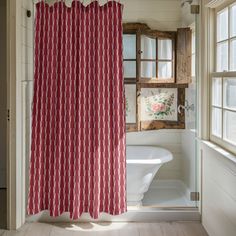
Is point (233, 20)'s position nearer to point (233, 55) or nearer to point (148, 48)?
point (233, 55)

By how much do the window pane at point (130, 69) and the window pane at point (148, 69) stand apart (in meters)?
0.10

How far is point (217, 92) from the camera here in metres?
3.58

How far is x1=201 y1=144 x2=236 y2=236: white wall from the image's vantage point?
2.82 meters

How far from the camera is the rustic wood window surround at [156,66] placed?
14.3 ft

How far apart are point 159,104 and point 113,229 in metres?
1.51

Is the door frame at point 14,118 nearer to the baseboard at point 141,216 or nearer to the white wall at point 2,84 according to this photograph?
the baseboard at point 141,216

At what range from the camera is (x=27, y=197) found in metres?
3.87

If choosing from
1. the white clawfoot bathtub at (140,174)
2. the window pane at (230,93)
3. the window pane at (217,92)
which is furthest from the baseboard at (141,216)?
the window pane at (230,93)

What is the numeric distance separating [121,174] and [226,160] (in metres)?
1.12

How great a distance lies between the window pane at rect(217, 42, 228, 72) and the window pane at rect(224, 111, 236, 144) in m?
0.38

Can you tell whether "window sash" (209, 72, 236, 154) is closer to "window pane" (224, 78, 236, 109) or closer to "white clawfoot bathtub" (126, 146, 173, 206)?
"window pane" (224, 78, 236, 109)

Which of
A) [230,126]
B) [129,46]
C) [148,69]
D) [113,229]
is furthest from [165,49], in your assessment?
[113,229]

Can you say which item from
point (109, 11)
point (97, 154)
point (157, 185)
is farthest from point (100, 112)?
point (157, 185)

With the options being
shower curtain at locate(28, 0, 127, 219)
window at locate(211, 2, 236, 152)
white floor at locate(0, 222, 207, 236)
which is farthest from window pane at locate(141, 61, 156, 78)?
white floor at locate(0, 222, 207, 236)
